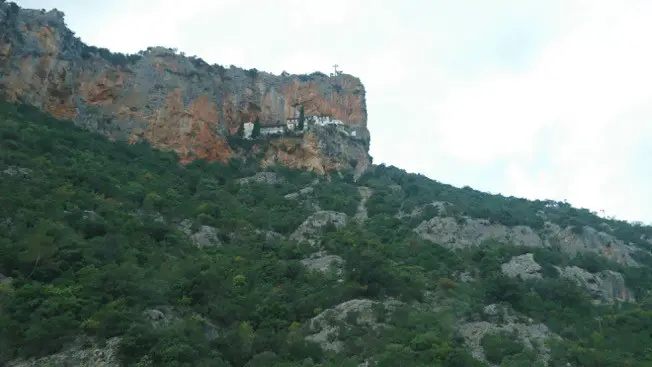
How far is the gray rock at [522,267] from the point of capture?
48688 mm

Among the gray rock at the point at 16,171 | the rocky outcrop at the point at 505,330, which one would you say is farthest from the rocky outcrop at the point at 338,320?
the gray rock at the point at 16,171

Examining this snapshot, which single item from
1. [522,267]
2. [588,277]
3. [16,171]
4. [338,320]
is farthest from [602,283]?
[16,171]

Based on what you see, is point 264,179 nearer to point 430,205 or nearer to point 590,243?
point 430,205

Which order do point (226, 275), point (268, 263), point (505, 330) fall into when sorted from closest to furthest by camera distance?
point (226, 275)
point (505, 330)
point (268, 263)

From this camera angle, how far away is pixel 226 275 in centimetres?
3762

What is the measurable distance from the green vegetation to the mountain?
Result: 0.13m

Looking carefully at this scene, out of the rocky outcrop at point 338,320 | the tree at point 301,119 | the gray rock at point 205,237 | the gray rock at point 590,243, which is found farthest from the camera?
the tree at point 301,119

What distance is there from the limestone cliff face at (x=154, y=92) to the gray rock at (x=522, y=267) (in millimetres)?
25260

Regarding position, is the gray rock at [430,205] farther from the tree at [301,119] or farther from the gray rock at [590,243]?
the tree at [301,119]

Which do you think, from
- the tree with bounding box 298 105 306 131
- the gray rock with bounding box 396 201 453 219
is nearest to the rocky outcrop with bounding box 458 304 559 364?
the gray rock with bounding box 396 201 453 219

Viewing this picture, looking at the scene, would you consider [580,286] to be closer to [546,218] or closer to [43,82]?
[546,218]

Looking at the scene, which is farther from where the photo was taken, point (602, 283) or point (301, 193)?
point (301, 193)

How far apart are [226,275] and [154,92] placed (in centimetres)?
3514

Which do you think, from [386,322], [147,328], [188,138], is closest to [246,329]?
[147,328]
